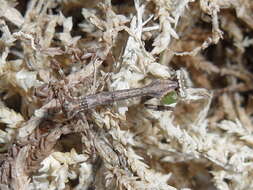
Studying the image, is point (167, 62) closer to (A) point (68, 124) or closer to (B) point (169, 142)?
(B) point (169, 142)

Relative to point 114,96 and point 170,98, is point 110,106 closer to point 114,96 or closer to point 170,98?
point 114,96

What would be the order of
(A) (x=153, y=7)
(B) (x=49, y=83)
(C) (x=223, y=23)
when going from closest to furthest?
(B) (x=49, y=83), (A) (x=153, y=7), (C) (x=223, y=23)

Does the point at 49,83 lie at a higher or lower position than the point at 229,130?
higher

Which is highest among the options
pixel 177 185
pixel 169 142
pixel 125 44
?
pixel 125 44

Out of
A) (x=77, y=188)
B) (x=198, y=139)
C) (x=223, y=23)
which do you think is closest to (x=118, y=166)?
(x=77, y=188)

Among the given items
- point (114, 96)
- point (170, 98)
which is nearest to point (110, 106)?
point (114, 96)

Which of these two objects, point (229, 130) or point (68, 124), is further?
point (229, 130)

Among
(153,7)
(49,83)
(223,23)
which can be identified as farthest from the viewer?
(223,23)
